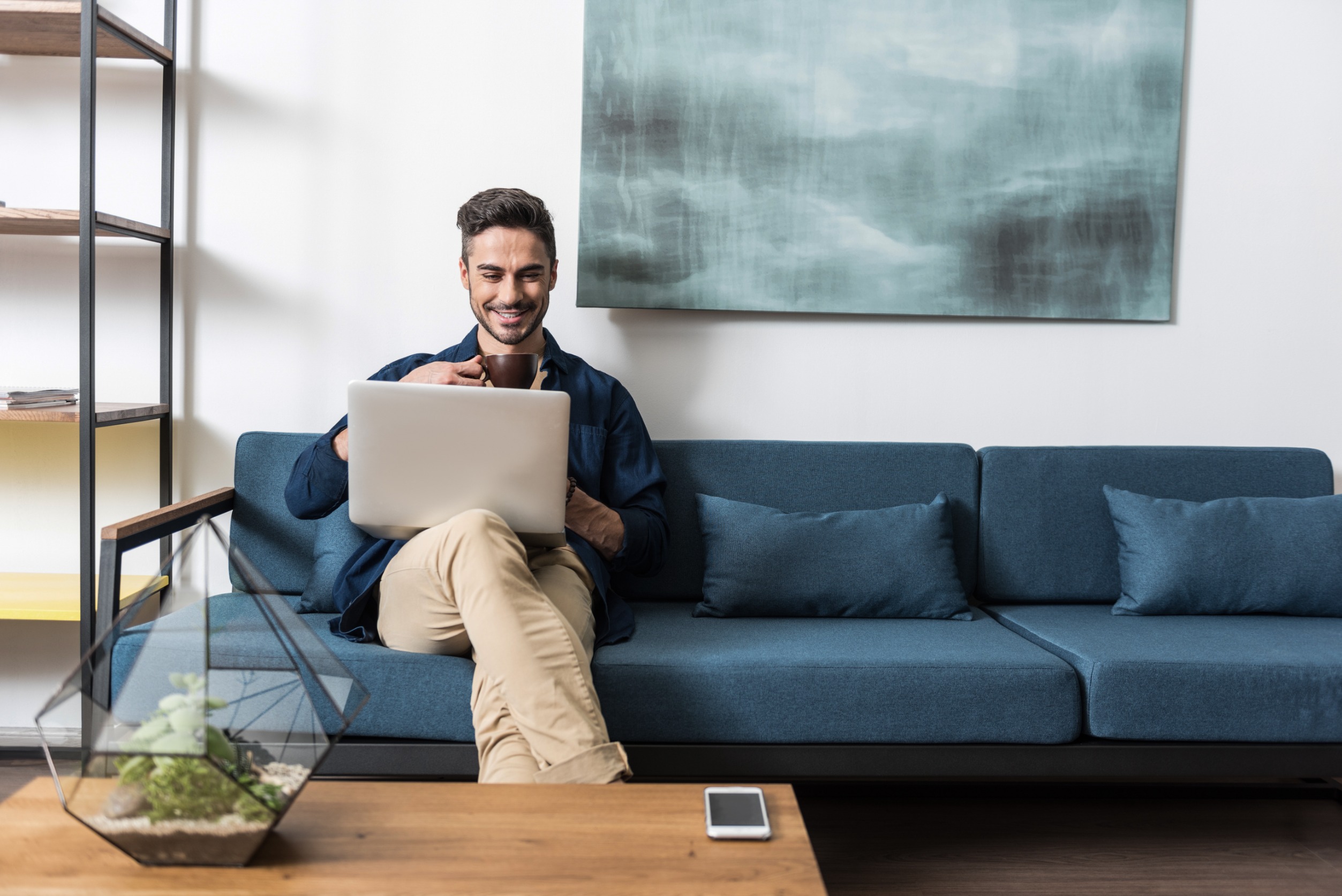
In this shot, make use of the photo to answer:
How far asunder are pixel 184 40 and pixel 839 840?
2385mm

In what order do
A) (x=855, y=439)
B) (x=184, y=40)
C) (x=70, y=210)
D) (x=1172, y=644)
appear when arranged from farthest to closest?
(x=855, y=439) → (x=184, y=40) → (x=70, y=210) → (x=1172, y=644)

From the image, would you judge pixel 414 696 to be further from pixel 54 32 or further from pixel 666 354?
pixel 54 32

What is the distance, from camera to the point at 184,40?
2.36 metres

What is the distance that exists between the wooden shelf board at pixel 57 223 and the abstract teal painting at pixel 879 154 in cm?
99

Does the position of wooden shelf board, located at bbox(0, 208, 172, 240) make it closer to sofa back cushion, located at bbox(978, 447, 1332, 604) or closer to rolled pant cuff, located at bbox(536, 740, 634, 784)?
rolled pant cuff, located at bbox(536, 740, 634, 784)

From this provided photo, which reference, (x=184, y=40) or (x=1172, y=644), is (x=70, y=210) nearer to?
(x=184, y=40)

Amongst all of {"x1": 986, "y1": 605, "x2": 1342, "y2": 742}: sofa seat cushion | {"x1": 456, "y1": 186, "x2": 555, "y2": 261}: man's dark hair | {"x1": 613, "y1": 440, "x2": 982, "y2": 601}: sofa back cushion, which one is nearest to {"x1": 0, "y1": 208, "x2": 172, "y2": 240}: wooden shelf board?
{"x1": 456, "y1": 186, "x2": 555, "y2": 261}: man's dark hair

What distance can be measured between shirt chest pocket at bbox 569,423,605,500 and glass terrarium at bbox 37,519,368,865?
105cm

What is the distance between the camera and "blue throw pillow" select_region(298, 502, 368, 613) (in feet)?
6.81

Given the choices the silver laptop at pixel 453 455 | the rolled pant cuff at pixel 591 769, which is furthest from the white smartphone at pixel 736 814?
the silver laptop at pixel 453 455

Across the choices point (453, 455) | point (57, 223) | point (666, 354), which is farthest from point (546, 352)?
point (57, 223)

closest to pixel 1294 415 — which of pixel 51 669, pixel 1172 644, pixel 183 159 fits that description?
pixel 1172 644

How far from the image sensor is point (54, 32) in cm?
211

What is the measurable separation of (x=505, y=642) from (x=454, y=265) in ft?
3.95
